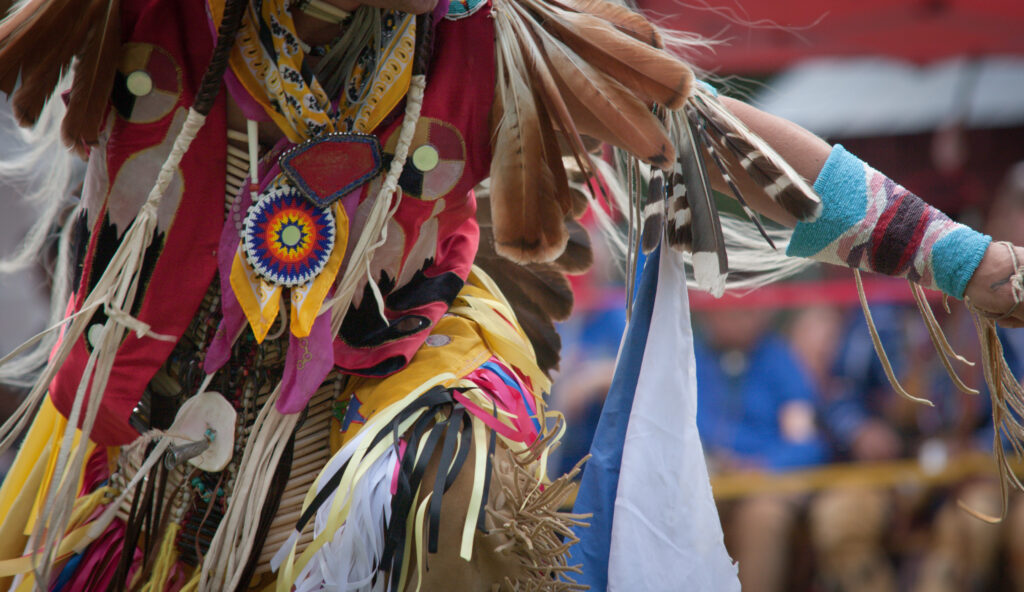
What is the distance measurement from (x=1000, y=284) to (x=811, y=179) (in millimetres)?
295

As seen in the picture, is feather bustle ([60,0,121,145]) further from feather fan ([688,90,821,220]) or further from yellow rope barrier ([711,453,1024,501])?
yellow rope barrier ([711,453,1024,501])

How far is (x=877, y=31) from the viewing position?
4312 millimetres

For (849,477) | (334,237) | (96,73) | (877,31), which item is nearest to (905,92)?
(877,31)

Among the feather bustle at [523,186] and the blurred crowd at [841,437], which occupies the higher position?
the feather bustle at [523,186]

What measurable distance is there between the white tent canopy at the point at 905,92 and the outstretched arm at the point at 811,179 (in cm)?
285

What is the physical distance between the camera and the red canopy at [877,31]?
416 centimetres

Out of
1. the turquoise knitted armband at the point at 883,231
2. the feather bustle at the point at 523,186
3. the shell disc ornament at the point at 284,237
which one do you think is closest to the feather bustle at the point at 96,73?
the shell disc ornament at the point at 284,237

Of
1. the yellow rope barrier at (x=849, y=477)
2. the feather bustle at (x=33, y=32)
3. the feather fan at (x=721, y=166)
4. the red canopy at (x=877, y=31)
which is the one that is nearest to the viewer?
the feather bustle at (x=33, y=32)

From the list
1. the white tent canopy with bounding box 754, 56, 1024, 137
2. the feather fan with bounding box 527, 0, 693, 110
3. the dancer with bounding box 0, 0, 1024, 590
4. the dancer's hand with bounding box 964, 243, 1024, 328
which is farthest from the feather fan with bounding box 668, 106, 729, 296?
the white tent canopy with bounding box 754, 56, 1024, 137

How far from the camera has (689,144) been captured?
145 centimetres

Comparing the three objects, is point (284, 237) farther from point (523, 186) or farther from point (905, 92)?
point (905, 92)

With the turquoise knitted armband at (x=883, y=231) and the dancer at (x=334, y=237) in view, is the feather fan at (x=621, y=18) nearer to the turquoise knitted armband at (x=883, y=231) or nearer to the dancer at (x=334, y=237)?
the dancer at (x=334, y=237)

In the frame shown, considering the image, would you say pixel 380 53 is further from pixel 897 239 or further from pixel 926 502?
pixel 926 502

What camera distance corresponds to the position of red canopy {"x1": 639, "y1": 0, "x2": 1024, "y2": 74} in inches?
164
